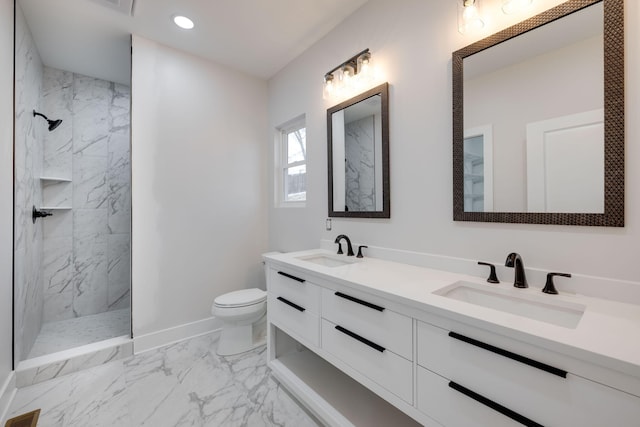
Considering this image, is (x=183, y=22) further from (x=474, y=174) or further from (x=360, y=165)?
Answer: (x=474, y=174)

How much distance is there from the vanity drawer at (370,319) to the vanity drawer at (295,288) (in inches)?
3.1

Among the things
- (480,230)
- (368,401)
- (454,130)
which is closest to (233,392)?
(368,401)

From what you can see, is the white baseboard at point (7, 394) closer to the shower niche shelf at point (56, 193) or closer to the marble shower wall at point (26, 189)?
the marble shower wall at point (26, 189)

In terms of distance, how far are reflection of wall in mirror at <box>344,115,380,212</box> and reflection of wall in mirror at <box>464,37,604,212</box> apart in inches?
25.8

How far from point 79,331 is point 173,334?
913 millimetres

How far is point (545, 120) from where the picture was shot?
1099 millimetres

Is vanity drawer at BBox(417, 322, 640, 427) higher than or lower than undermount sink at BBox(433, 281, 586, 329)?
lower

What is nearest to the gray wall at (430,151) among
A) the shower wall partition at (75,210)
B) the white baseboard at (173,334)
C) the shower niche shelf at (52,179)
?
the white baseboard at (173,334)

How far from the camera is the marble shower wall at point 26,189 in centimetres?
179

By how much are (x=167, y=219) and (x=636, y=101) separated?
2907 millimetres

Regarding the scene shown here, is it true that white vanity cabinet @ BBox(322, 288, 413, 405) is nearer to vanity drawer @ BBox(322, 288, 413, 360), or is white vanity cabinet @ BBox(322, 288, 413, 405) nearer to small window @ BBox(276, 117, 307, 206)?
vanity drawer @ BBox(322, 288, 413, 360)

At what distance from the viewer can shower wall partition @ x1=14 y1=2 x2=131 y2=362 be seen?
226cm

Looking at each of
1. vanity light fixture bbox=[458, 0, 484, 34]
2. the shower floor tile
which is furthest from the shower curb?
vanity light fixture bbox=[458, 0, 484, 34]

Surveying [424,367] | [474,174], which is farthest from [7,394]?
[474,174]
